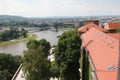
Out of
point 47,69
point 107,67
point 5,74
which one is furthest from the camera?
point 5,74

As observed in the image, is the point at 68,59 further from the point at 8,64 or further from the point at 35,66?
the point at 8,64

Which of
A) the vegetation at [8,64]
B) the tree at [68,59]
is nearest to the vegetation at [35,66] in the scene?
the tree at [68,59]

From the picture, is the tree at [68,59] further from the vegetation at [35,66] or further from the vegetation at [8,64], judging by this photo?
the vegetation at [8,64]

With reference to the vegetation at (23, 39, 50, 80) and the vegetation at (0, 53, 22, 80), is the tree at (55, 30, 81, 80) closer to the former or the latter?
the vegetation at (23, 39, 50, 80)

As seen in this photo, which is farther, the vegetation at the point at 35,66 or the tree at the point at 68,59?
the tree at the point at 68,59

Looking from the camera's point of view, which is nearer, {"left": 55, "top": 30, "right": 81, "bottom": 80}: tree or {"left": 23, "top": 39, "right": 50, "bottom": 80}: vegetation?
{"left": 23, "top": 39, "right": 50, "bottom": 80}: vegetation

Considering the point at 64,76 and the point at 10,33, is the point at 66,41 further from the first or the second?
the point at 10,33

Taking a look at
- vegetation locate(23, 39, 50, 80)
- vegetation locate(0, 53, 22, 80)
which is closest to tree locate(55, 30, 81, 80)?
vegetation locate(23, 39, 50, 80)

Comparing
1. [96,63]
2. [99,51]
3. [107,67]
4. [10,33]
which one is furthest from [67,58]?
[10,33]
